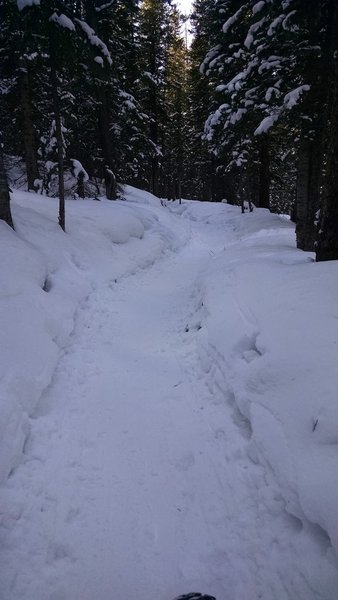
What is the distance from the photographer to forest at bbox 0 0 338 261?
28.9 feet

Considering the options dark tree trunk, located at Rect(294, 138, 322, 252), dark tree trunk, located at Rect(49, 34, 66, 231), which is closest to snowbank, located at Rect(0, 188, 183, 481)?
dark tree trunk, located at Rect(49, 34, 66, 231)

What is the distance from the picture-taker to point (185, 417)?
4820mm

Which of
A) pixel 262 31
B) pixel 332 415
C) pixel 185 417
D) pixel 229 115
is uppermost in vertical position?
pixel 262 31

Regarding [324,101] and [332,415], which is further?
[324,101]

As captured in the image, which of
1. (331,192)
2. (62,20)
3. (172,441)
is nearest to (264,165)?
(62,20)

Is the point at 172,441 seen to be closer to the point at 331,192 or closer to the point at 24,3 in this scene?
the point at 331,192

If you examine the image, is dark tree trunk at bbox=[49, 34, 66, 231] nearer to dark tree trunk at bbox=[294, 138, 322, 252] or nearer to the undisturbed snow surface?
the undisturbed snow surface

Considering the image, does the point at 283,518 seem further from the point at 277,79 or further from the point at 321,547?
the point at 277,79

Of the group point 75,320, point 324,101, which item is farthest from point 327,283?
point 324,101

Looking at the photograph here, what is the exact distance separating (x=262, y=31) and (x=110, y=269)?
8140 mm

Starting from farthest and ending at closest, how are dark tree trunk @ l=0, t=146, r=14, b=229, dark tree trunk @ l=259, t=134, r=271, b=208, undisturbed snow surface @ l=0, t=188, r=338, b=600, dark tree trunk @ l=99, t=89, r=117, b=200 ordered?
dark tree trunk @ l=259, t=134, r=271, b=208, dark tree trunk @ l=99, t=89, r=117, b=200, dark tree trunk @ l=0, t=146, r=14, b=229, undisturbed snow surface @ l=0, t=188, r=338, b=600

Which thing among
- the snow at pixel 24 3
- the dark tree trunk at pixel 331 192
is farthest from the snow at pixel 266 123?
the snow at pixel 24 3

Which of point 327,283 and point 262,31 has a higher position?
point 262,31

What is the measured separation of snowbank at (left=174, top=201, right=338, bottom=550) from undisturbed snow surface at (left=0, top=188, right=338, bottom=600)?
20 mm
